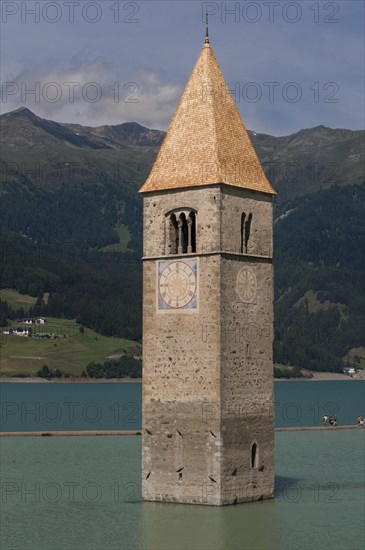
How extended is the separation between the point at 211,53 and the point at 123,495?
72.4ft

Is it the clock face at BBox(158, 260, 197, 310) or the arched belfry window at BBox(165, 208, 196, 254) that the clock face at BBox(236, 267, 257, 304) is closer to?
the clock face at BBox(158, 260, 197, 310)

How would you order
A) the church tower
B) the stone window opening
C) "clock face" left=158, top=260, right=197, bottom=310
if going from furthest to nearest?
the stone window opening, "clock face" left=158, top=260, right=197, bottom=310, the church tower

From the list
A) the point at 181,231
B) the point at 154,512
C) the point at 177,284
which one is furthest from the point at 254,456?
the point at 181,231

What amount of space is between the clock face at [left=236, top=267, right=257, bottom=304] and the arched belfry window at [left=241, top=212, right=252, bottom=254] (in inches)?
39.4

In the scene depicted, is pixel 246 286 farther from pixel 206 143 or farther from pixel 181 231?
pixel 206 143

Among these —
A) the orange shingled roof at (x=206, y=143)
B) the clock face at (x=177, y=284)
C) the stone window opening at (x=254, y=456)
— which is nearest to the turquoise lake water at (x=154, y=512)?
the stone window opening at (x=254, y=456)

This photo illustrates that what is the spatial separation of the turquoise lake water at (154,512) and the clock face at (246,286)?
31.2 ft

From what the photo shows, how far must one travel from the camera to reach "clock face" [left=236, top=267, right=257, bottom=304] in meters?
57.5

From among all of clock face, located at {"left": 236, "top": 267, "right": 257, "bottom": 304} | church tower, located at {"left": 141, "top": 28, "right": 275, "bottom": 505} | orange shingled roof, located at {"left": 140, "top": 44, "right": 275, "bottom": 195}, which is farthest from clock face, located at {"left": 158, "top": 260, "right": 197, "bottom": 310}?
orange shingled roof, located at {"left": 140, "top": 44, "right": 275, "bottom": 195}

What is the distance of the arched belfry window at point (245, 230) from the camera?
5816cm

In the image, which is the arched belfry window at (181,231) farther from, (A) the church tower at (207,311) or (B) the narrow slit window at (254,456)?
(B) the narrow slit window at (254,456)

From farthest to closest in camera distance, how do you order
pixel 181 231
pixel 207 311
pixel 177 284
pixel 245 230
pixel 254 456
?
pixel 245 230 < pixel 181 231 < pixel 254 456 < pixel 177 284 < pixel 207 311

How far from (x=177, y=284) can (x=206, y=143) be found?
6.81 metres

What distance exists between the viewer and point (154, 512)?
55.1m
